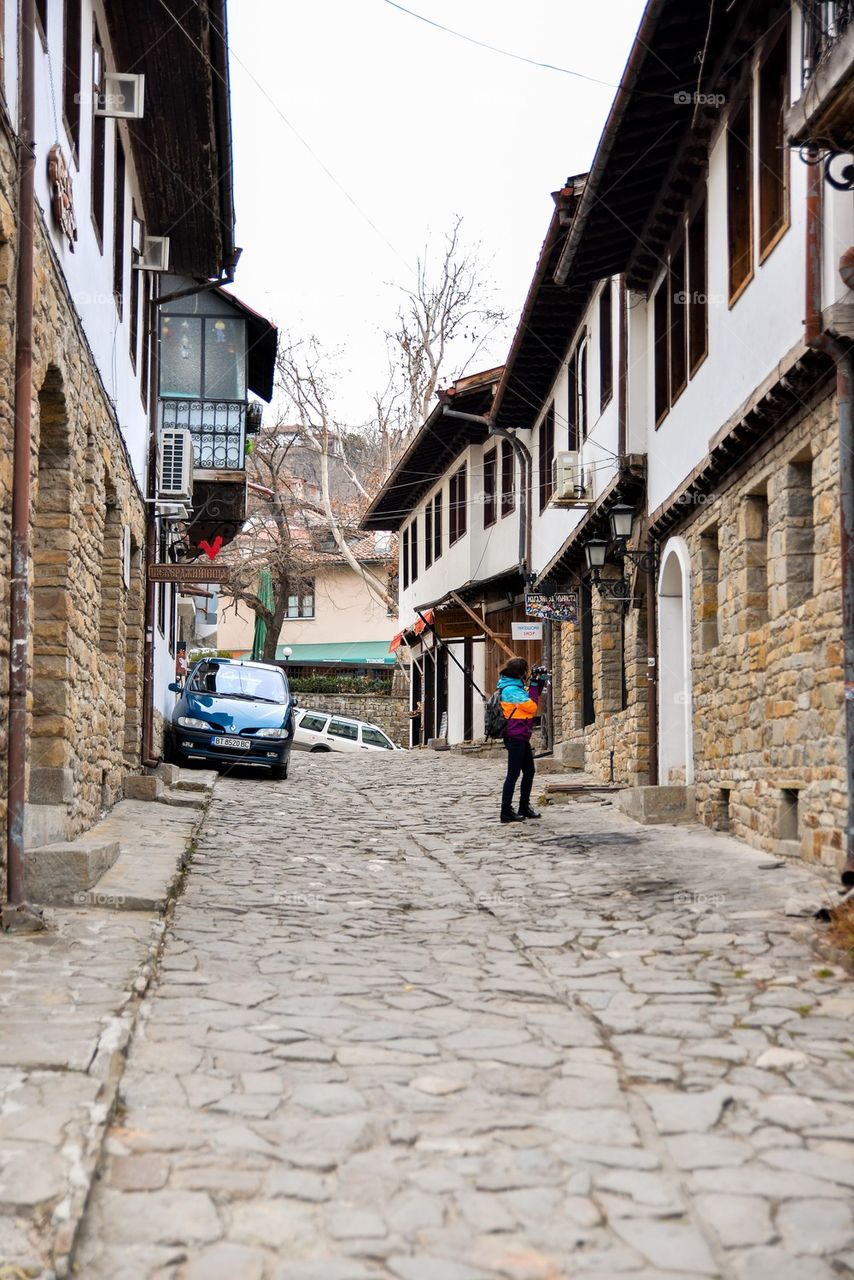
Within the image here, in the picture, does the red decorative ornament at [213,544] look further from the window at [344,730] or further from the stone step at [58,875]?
the stone step at [58,875]

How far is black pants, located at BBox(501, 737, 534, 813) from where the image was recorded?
493 inches

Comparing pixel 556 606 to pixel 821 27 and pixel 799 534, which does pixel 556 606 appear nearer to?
pixel 799 534

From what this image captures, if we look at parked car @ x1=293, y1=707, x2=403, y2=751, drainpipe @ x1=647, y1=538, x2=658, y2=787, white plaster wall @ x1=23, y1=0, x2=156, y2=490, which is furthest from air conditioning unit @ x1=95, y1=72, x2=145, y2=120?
parked car @ x1=293, y1=707, x2=403, y2=751

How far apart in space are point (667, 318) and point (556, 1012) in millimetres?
9654

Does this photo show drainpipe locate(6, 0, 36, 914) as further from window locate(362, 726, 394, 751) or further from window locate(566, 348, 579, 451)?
window locate(362, 726, 394, 751)

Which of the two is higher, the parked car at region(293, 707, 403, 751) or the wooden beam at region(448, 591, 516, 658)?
the wooden beam at region(448, 591, 516, 658)

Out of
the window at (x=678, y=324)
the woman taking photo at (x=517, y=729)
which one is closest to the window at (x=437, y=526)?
the window at (x=678, y=324)

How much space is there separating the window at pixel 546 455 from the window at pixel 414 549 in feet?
35.7

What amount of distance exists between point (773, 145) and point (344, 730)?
64.9ft

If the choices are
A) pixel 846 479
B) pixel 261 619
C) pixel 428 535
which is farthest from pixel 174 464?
pixel 261 619

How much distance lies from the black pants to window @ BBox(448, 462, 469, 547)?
48.5 ft

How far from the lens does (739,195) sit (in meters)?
10.8

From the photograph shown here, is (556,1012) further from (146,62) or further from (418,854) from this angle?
(146,62)

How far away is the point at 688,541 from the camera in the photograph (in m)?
12.6
